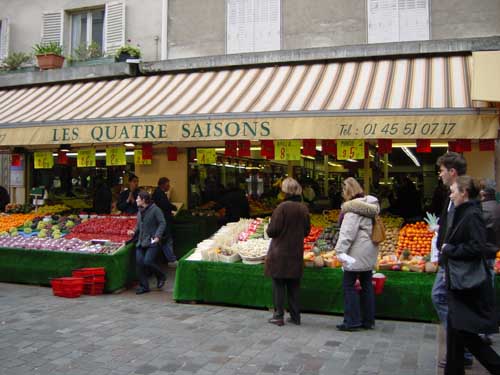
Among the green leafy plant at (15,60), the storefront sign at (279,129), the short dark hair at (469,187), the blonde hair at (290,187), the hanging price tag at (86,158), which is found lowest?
the short dark hair at (469,187)

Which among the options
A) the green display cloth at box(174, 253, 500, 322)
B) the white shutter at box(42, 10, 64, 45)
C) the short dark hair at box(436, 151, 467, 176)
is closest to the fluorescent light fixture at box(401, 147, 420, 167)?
the green display cloth at box(174, 253, 500, 322)

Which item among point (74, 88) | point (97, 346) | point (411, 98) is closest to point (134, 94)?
point (74, 88)

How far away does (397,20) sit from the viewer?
34.1ft

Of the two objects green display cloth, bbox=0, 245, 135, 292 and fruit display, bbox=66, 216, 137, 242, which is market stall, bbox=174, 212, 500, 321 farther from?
fruit display, bbox=66, 216, 137, 242

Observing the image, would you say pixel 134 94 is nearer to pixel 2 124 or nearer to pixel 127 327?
pixel 2 124

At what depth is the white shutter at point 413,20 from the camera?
33.6 ft

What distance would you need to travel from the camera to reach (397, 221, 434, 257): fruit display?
301 inches

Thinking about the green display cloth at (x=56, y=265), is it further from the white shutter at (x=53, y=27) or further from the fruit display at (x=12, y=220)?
the white shutter at (x=53, y=27)

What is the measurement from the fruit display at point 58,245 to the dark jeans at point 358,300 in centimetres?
430

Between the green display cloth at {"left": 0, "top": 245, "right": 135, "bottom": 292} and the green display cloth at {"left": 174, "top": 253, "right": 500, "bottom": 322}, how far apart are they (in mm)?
1365

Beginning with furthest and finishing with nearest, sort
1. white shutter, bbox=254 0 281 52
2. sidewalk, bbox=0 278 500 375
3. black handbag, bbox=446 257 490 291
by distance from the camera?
white shutter, bbox=254 0 281 52 < sidewalk, bbox=0 278 500 375 < black handbag, bbox=446 257 490 291

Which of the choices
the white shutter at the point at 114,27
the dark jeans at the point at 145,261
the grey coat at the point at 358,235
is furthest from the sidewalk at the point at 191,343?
the white shutter at the point at 114,27

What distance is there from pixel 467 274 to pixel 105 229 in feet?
23.7

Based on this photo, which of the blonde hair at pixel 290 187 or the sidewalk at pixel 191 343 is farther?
the blonde hair at pixel 290 187
